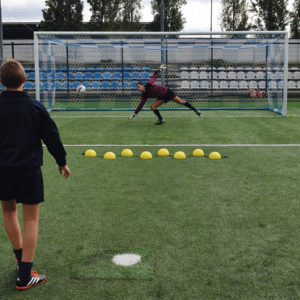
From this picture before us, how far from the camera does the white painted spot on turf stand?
11.8 feet

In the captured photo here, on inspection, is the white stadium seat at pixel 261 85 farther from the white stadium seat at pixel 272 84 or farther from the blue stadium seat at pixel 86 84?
the blue stadium seat at pixel 86 84

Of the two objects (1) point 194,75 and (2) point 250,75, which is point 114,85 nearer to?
(1) point 194,75

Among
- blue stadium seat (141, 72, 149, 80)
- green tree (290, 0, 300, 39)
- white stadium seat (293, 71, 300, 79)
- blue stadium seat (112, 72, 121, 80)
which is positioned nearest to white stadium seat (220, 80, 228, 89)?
blue stadium seat (141, 72, 149, 80)

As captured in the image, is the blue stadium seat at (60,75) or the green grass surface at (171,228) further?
the blue stadium seat at (60,75)

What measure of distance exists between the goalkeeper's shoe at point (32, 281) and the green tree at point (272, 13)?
37.0 m

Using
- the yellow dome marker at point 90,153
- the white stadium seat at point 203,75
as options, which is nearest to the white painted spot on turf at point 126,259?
the yellow dome marker at point 90,153

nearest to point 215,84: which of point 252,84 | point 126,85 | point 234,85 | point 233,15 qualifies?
point 234,85

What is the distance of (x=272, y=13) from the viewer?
36.9m

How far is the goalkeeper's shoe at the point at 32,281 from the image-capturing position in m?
3.21

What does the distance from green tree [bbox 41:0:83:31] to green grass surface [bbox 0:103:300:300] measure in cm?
3647

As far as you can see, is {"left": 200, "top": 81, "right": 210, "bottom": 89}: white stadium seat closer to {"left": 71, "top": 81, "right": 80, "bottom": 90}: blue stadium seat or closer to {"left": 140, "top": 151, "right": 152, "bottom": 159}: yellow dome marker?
{"left": 71, "top": 81, "right": 80, "bottom": 90}: blue stadium seat

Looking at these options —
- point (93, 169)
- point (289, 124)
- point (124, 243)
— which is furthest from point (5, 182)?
point (289, 124)

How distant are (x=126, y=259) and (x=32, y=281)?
82 centimetres

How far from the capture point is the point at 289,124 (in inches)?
508
